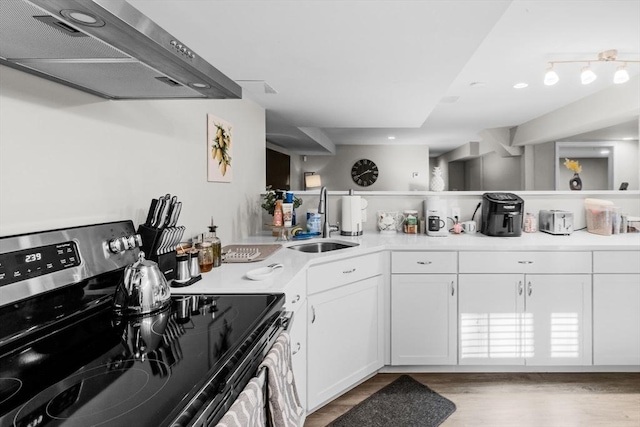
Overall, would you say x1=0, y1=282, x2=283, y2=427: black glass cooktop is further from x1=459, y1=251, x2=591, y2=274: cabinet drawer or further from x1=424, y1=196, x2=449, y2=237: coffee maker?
x1=424, y1=196, x2=449, y2=237: coffee maker

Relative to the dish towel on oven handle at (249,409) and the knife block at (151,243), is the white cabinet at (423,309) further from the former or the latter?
the dish towel on oven handle at (249,409)

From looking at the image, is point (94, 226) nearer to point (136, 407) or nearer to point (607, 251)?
point (136, 407)

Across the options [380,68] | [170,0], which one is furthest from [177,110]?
[380,68]

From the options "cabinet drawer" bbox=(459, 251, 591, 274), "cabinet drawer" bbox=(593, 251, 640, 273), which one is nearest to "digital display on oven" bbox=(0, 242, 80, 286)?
"cabinet drawer" bbox=(459, 251, 591, 274)

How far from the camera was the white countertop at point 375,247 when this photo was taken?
142 centimetres

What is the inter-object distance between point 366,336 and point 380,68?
1.62 m

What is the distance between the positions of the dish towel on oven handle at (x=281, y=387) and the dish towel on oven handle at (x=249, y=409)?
3 centimetres

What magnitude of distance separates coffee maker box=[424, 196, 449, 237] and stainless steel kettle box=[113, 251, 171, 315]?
211cm

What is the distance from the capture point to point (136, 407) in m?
0.63

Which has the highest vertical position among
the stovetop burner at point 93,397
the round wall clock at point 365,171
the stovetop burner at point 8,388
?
the round wall clock at point 365,171

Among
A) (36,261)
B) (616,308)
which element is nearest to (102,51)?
(36,261)

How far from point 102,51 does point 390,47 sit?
1.38 meters

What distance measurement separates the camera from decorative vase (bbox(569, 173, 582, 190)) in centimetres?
527

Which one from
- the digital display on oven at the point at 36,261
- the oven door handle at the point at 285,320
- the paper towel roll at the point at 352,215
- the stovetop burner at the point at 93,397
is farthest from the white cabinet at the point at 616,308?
the digital display on oven at the point at 36,261
